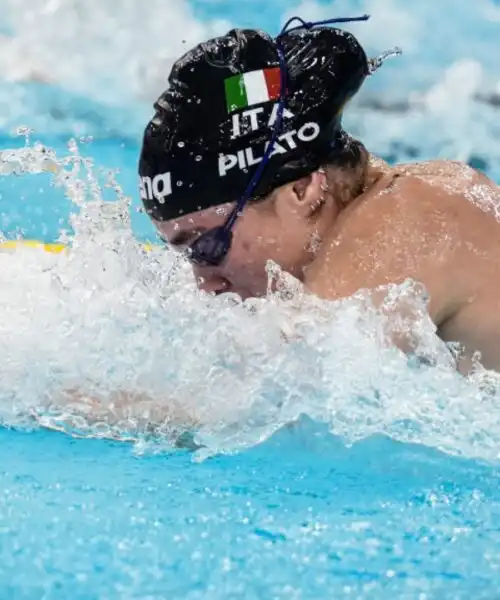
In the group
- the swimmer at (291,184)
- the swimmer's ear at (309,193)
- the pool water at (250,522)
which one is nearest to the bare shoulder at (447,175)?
the swimmer at (291,184)

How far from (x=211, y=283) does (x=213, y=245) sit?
99mm

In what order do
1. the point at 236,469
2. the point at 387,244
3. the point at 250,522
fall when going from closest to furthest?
1. the point at 250,522
2. the point at 236,469
3. the point at 387,244

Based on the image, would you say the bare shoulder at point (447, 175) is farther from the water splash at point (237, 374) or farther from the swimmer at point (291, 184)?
the water splash at point (237, 374)

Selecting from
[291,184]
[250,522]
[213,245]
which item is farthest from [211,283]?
[250,522]

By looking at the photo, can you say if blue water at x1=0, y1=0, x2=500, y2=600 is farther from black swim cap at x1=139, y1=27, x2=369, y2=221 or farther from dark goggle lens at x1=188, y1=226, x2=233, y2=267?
black swim cap at x1=139, y1=27, x2=369, y2=221

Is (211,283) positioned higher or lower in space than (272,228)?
lower

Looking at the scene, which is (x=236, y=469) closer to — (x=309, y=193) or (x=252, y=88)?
(x=309, y=193)

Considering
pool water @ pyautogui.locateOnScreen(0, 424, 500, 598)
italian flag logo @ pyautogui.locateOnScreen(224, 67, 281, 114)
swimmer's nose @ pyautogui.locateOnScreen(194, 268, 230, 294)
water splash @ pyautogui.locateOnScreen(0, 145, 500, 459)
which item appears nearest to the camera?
pool water @ pyautogui.locateOnScreen(0, 424, 500, 598)

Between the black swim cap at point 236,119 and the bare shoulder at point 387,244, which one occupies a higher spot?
the black swim cap at point 236,119

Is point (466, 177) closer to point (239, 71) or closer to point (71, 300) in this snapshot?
point (239, 71)

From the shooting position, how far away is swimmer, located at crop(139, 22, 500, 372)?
5.21 ft

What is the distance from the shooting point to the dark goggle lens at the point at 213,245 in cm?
167

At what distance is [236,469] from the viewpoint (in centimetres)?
140

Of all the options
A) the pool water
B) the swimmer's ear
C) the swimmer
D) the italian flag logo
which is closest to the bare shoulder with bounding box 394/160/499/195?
the swimmer
